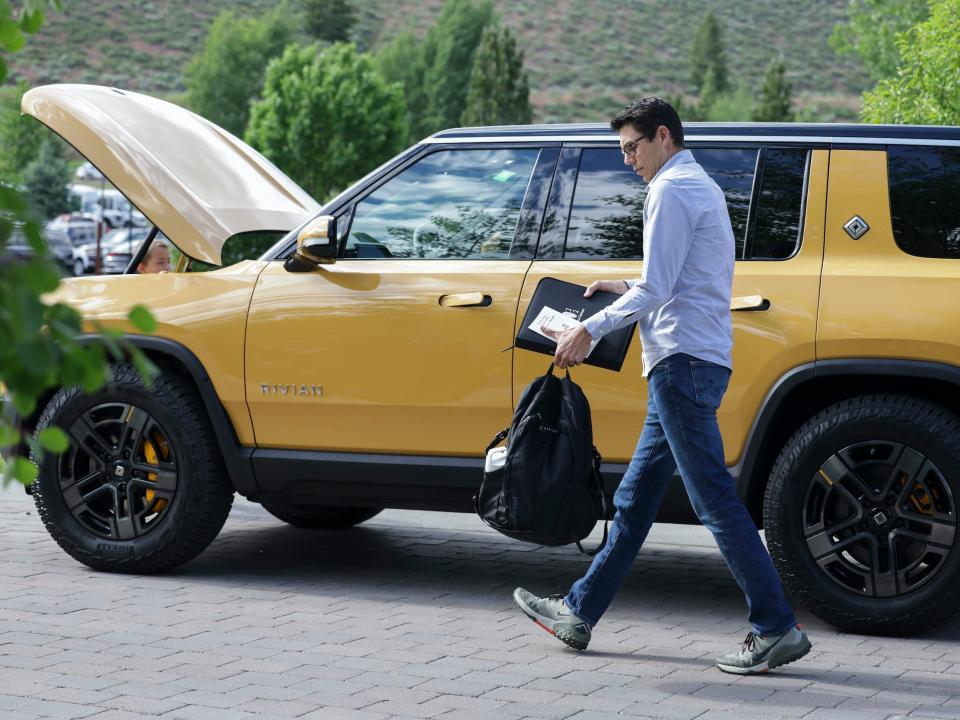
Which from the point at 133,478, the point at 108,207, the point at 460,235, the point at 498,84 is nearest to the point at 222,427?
the point at 133,478

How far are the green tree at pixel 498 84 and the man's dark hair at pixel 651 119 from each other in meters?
95.2

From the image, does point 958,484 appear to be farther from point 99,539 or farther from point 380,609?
point 99,539

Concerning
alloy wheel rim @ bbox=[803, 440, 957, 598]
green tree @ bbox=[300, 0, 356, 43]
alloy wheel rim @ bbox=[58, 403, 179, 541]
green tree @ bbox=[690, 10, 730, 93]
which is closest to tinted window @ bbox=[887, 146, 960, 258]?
alloy wheel rim @ bbox=[803, 440, 957, 598]

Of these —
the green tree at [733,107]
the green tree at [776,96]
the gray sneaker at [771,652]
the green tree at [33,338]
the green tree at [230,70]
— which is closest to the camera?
the green tree at [33,338]

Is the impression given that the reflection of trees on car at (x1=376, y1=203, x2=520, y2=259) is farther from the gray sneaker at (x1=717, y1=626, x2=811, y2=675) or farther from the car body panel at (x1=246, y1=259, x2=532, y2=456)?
the gray sneaker at (x1=717, y1=626, x2=811, y2=675)

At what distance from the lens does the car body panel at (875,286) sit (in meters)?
5.03

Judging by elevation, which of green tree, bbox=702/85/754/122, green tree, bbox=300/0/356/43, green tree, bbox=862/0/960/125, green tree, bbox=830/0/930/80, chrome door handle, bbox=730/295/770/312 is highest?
green tree, bbox=300/0/356/43

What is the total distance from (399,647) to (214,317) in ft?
5.63

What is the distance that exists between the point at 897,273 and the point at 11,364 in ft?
12.8

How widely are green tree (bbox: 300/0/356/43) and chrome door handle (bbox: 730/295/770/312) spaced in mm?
118699

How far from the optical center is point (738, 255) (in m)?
5.36

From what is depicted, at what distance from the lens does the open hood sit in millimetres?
5969

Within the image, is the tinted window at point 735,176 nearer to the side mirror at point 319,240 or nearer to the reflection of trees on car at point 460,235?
the reflection of trees on car at point 460,235

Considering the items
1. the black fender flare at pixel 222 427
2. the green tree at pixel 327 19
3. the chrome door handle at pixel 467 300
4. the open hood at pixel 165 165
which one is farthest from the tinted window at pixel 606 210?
the green tree at pixel 327 19
